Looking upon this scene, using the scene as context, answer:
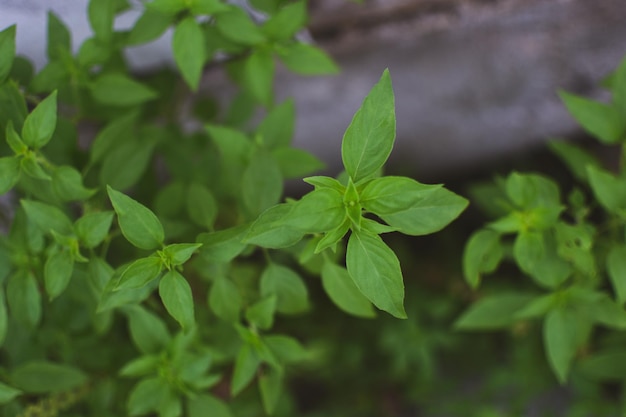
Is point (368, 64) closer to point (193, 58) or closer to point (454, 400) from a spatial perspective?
point (193, 58)

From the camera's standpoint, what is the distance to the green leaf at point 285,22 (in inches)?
57.3

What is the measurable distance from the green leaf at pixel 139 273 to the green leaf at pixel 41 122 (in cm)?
32

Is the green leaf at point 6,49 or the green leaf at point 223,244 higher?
the green leaf at point 6,49

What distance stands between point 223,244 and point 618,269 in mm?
913

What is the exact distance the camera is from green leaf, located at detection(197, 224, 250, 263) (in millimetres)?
1190

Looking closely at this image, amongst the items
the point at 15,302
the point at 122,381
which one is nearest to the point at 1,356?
the point at 122,381

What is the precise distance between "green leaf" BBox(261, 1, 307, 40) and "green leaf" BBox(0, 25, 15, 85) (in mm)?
554

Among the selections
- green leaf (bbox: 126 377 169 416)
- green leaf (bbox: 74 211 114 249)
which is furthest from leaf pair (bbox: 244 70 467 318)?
green leaf (bbox: 126 377 169 416)

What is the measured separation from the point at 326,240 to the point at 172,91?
1168 millimetres

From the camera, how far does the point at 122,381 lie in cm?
175

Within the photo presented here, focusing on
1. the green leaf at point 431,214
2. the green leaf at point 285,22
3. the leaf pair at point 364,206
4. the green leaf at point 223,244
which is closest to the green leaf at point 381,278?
the leaf pair at point 364,206

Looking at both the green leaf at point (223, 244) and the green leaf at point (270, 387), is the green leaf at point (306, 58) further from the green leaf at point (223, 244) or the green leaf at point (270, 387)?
the green leaf at point (270, 387)

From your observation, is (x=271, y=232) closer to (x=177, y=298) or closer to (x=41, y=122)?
(x=177, y=298)

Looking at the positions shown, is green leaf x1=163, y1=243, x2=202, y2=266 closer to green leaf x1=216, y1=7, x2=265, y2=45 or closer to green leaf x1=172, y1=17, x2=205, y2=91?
green leaf x1=172, y1=17, x2=205, y2=91
